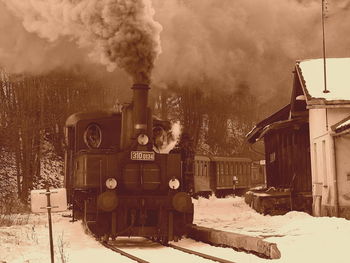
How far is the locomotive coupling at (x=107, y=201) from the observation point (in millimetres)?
11742

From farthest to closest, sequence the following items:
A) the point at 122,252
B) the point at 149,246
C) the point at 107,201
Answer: the point at 149,246 → the point at 107,201 → the point at 122,252

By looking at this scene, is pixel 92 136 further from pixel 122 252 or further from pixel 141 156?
pixel 122 252

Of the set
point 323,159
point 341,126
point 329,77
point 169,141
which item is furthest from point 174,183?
point 329,77

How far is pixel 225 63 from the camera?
1989cm

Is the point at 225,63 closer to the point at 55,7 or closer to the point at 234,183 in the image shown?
the point at 55,7

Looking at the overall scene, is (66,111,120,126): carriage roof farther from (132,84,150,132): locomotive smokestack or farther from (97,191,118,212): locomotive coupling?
(97,191,118,212): locomotive coupling

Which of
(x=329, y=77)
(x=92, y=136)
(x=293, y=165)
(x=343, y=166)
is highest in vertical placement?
(x=329, y=77)

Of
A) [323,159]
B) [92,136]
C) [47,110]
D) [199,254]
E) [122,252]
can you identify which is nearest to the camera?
[199,254]

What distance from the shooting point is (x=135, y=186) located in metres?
12.2

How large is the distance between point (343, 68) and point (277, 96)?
510 cm

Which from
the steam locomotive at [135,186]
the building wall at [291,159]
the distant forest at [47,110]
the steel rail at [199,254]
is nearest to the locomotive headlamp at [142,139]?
the steam locomotive at [135,186]

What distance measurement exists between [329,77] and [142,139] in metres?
7.00

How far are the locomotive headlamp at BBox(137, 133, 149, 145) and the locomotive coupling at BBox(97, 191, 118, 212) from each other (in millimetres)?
1143

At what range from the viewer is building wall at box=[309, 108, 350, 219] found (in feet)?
49.8
